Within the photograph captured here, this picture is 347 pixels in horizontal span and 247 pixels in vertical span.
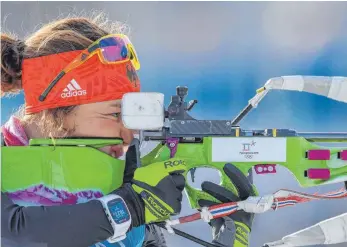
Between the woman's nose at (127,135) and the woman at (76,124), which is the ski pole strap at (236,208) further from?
the woman's nose at (127,135)

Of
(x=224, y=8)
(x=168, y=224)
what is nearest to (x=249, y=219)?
(x=168, y=224)

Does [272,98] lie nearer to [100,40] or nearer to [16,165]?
[100,40]

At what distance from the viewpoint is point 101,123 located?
2.97ft

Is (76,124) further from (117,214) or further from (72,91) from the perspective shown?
(117,214)

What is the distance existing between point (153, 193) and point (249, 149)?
201 mm

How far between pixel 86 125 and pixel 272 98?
0.64 meters

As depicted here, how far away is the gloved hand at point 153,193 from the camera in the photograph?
84 cm

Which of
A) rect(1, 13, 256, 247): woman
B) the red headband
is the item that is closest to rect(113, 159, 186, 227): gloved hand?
rect(1, 13, 256, 247): woman

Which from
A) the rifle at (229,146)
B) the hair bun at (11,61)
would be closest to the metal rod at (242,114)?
the rifle at (229,146)

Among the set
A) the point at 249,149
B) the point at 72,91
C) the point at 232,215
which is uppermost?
the point at 72,91

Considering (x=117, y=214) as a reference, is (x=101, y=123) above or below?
above

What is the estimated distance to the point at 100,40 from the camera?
3.13 feet

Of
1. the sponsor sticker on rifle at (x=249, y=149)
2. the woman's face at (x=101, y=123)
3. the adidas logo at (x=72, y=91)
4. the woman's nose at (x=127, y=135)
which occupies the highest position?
the adidas logo at (x=72, y=91)

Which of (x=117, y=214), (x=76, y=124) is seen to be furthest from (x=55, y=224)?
(x=76, y=124)
